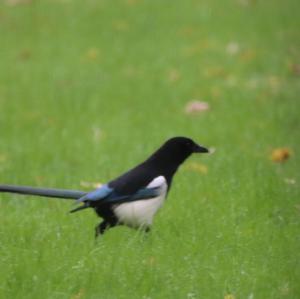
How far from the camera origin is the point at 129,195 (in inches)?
202

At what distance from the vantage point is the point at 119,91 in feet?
34.1

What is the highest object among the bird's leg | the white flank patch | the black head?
the black head

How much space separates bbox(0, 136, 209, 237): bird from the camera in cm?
511

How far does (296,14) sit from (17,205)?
26.4ft

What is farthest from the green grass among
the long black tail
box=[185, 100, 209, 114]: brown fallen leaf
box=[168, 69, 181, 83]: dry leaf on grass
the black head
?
the black head

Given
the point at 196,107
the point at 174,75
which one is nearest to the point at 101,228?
the point at 196,107

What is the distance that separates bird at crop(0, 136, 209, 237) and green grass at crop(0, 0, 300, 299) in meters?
0.11

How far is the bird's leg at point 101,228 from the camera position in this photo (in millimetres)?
5254

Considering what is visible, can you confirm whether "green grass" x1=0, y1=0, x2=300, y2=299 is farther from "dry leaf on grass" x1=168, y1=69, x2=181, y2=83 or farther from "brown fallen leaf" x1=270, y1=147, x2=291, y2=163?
"brown fallen leaf" x1=270, y1=147, x2=291, y2=163

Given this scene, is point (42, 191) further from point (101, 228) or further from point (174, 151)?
point (174, 151)

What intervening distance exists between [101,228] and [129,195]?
29 centimetres

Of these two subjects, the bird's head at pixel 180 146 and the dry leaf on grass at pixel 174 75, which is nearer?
the bird's head at pixel 180 146

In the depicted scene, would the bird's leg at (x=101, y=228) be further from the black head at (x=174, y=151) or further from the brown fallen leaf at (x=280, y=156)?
the brown fallen leaf at (x=280, y=156)

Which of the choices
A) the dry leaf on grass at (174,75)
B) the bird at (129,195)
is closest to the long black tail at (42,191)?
the bird at (129,195)
